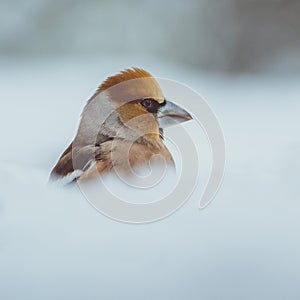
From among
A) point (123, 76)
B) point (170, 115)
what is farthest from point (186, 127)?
point (123, 76)

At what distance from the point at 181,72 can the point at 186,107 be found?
0.14m

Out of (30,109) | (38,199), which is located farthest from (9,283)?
(30,109)

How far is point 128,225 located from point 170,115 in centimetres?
23

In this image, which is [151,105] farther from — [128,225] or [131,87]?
[128,225]

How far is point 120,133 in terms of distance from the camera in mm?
830

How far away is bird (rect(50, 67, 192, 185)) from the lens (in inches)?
32.4

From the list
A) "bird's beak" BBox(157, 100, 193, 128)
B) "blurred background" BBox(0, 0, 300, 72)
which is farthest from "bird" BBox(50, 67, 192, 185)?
"blurred background" BBox(0, 0, 300, 72)

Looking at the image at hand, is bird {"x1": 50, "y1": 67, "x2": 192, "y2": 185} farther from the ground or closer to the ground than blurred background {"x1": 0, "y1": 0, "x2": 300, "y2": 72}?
closer to the ground

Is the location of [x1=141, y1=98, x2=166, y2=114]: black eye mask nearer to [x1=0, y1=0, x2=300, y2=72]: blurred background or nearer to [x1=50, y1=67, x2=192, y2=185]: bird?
[x1=50, y1=67, x2=192, y2=185]: bird

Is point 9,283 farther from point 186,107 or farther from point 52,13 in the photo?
point 52,13

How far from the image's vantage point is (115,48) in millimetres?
980

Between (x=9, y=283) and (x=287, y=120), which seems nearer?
(x=9, y=283)

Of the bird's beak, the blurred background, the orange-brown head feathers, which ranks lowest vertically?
the bird's beak

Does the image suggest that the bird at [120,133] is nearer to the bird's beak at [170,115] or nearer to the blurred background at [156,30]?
the bird's beak at [170,115]
